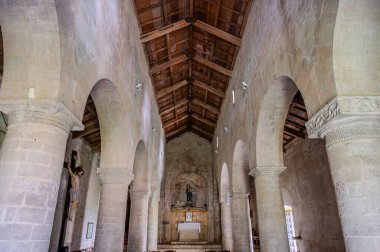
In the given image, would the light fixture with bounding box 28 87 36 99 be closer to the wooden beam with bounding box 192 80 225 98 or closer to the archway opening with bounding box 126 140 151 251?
the archway opening with bounding box 126 140 151 251

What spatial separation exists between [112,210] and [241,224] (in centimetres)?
609

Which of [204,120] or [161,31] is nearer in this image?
[161,31]

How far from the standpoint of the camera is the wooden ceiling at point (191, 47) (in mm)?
8578

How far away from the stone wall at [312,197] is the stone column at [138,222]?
22.7 ft

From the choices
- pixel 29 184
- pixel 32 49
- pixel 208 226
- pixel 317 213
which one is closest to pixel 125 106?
pixel 32 49

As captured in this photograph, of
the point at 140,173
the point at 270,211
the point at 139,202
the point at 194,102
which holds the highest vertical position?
the point at 194,102

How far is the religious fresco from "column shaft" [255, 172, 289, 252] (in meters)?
13.9

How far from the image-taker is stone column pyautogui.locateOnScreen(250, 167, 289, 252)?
6.36 meters

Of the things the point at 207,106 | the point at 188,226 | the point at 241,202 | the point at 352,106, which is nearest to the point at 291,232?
the point at 241,202

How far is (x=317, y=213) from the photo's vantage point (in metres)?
10.9

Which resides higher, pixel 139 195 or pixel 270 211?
pixel 139 195

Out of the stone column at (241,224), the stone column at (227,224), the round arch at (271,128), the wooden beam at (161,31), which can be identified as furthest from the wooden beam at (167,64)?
the stone column at (227,224)

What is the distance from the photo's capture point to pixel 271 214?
651 centimetres

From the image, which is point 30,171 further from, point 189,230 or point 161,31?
point 189,230
